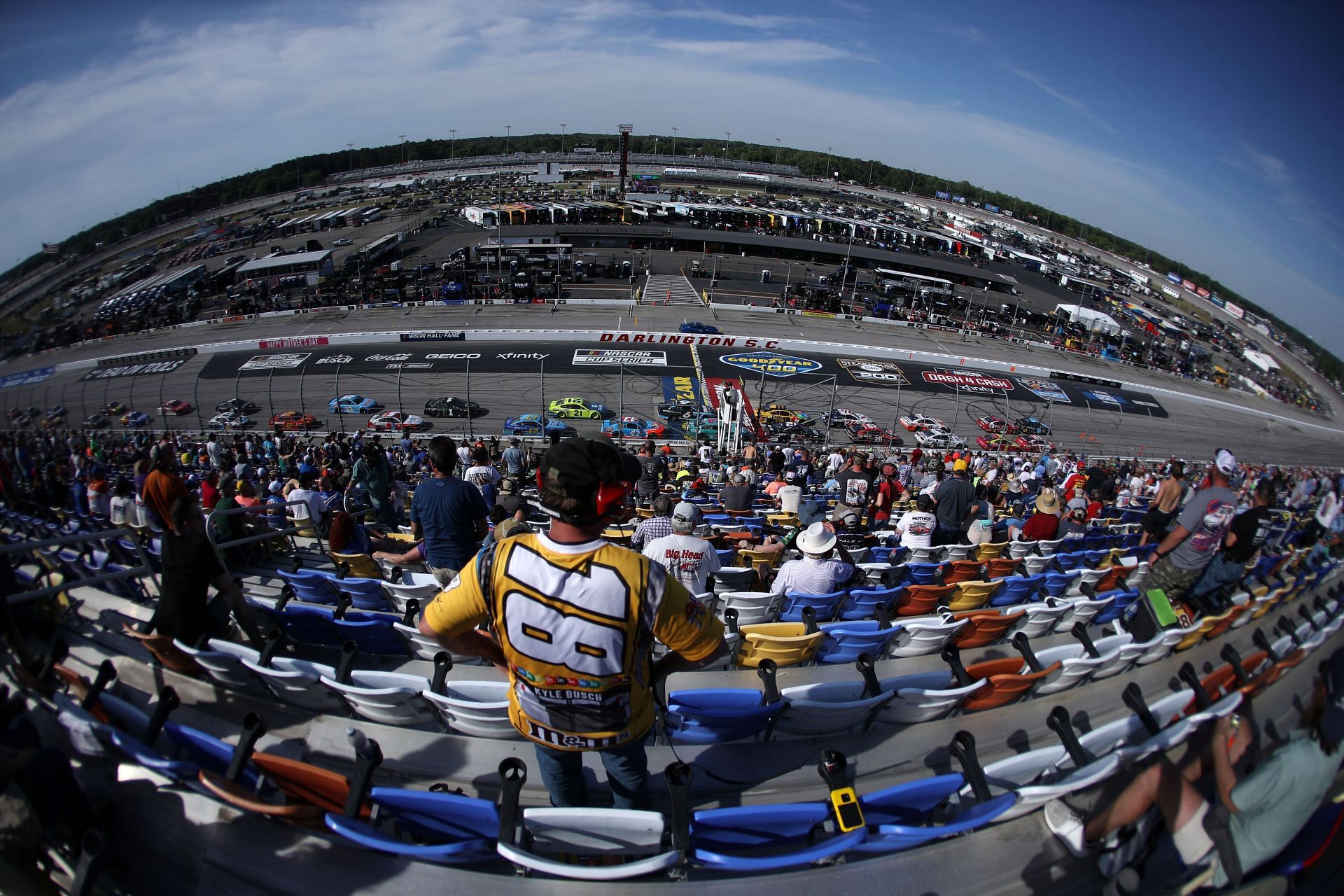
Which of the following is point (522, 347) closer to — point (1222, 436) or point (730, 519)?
point (730, 519)

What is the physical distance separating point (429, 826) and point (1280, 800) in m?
3.07

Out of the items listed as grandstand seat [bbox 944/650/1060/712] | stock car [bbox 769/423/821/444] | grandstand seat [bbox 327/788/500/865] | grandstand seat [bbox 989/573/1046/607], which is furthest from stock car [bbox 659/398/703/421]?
grandstand seat [bbox 327/788/500/865]

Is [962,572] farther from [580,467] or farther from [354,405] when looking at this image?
[354,405]

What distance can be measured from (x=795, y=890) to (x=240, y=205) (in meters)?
115

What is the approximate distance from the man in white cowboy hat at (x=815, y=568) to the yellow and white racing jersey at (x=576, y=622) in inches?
98.9

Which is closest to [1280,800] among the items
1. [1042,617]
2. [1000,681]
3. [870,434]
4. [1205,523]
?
[1000,681]

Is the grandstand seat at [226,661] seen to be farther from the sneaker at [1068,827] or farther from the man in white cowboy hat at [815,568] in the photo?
the sneaker at [1068,827]

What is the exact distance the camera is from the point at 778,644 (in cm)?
362

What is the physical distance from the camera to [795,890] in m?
2.08

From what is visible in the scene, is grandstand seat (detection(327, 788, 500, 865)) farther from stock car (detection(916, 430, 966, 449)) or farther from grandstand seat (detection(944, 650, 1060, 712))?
stock car (detection(916, 430, 966, 449))

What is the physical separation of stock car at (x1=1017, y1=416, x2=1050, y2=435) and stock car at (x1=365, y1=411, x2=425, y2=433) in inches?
1083

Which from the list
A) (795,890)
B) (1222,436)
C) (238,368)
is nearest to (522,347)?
(238,368)

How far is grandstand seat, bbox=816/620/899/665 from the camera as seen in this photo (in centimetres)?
378

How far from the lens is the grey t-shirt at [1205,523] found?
4.45m
